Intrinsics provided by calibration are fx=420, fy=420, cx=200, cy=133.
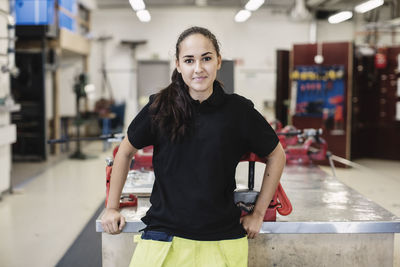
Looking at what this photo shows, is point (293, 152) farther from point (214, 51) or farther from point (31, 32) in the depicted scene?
point (31, 32)

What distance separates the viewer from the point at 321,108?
24.0ft

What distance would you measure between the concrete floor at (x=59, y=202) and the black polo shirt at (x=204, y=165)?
2132 mm

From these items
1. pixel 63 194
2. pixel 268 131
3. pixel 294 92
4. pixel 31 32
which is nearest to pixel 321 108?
pixel 294 92

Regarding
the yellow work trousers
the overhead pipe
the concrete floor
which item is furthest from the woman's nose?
the overhead pipe

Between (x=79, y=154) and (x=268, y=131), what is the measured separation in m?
7.25

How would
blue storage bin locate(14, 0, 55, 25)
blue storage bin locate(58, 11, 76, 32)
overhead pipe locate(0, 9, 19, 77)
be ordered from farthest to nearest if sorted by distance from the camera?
blue storage bin locate(58, 11, 76, 32) → blue storage bin locate(14, 0, 55, 25) → overhead pipe locate(0, 9, 19, 77)

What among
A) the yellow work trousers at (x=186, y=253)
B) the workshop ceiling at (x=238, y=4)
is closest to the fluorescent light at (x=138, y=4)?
the workshop ceiling at (x=238, y=4)

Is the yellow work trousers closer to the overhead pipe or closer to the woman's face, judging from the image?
the woman's face

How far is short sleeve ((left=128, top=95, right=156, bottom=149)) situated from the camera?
1.53m

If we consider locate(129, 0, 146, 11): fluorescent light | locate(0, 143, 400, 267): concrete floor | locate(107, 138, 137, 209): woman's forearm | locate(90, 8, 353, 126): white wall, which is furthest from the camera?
locate(90, 8, 353, 126): white wall

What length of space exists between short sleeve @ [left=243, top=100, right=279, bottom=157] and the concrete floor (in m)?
2.06

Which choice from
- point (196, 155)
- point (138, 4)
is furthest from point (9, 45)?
point (196, 155)

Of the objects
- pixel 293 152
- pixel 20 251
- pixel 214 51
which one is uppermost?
pixel 214 51

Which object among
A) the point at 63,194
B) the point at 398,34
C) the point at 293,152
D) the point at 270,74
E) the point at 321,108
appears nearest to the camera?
the point at 293,152
